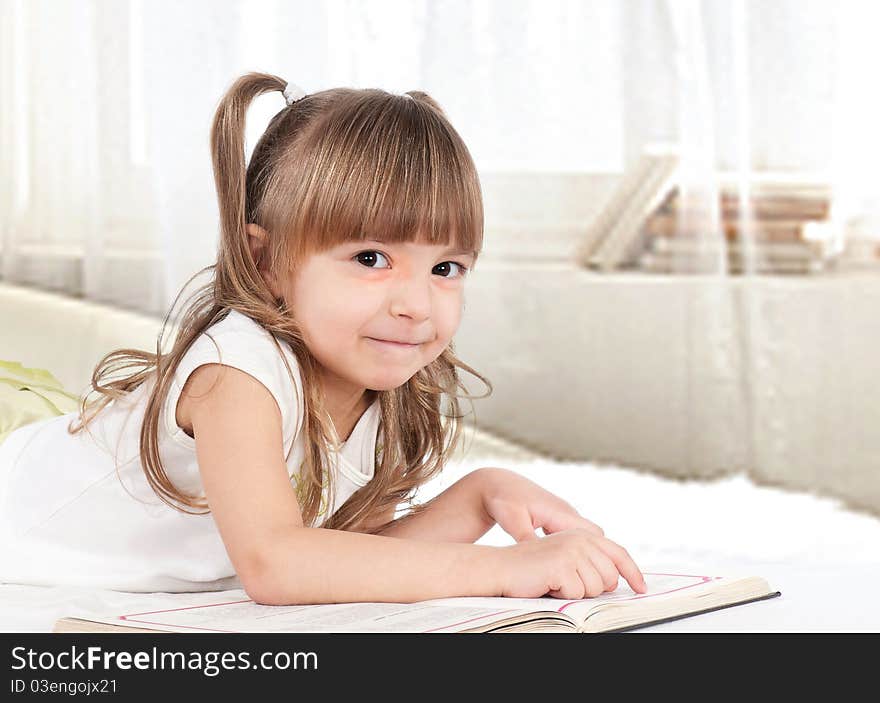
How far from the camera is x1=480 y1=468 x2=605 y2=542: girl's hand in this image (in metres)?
0.87

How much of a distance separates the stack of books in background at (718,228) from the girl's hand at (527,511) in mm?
1078

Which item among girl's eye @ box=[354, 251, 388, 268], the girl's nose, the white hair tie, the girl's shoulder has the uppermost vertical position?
the white hair tie

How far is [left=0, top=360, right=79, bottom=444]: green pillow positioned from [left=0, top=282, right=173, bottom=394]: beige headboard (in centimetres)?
33

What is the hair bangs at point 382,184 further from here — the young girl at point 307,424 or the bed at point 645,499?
the bed at point 645,499

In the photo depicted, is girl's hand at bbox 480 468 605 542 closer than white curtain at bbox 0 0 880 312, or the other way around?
girl's hand at bbox 480 468 605 542

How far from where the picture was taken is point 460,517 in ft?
3.11

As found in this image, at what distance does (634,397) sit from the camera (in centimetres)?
194

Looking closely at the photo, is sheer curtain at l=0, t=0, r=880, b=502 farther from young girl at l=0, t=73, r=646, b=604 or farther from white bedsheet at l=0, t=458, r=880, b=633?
young girl at l=0, t=73, r=646, b=604

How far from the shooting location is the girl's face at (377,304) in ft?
2.58

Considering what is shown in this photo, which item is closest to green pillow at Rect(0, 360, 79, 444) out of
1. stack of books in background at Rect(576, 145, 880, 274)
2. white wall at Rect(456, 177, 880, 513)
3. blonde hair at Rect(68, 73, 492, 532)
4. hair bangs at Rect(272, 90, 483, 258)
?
blonde hair at Rect(68, 73, 492, 532)

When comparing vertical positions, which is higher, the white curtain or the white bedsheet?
the white curtain

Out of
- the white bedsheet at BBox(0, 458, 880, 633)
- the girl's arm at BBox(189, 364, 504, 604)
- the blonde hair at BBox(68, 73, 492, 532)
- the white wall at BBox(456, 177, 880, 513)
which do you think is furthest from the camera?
the white wall at BBox(456, 177, 880, 513)

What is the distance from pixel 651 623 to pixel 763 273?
1330mm

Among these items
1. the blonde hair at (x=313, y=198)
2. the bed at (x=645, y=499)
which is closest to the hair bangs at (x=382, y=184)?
the blonde hair at (x=313, y=198)
